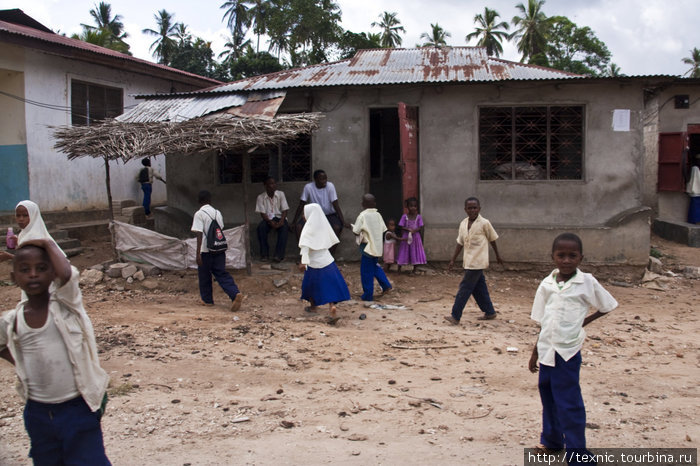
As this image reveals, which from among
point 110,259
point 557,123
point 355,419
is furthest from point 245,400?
point 557,123

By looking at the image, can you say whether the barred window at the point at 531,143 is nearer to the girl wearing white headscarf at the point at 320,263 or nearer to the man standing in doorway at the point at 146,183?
the girl wearing white headscarf at the point at 320,263

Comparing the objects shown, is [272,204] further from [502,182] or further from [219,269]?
[502,182]

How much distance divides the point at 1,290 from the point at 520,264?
25.8ft

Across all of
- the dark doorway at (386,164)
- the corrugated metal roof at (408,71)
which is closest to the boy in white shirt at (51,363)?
the corrugated metal roof at (408,71)

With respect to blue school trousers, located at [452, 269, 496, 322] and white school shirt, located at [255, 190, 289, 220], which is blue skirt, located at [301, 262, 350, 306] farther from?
white school shirt, located at [255, 190, 289, 220]

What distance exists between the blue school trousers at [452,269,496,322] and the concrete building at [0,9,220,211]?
863cm

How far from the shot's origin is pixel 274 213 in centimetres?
964

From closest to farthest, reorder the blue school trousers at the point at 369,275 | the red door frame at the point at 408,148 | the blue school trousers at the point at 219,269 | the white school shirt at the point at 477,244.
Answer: the white school shirt at the point at 477,244 → the blue school trousers at the point at 219,269 → the blue school trousers at the point at 369,275 → the red door frame at the point at 408,148

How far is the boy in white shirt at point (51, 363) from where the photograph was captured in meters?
2.40

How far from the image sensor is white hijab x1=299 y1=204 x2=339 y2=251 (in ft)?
22.2

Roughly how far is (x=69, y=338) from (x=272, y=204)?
7.25 metres

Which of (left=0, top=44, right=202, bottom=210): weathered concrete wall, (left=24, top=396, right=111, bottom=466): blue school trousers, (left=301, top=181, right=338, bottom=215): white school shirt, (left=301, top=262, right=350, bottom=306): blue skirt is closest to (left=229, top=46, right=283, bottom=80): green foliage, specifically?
(left=0, top=44, right=202, bottom=210): weathered concrete wall

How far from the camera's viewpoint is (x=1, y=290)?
8516 millimetres

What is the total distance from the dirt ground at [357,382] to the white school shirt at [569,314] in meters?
0.71
